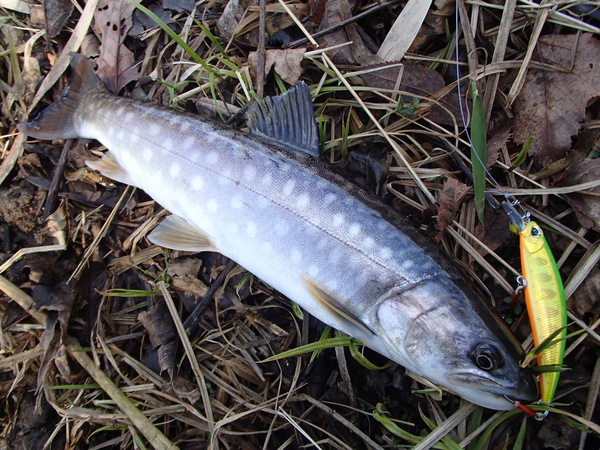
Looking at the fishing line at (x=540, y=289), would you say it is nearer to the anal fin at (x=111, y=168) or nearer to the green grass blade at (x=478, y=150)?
→ the green grass blade at (x=478, y=150)

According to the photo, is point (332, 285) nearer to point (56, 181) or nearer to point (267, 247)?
point (267, 247)

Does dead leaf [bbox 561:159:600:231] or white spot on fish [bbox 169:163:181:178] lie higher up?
dead leaf [bbox 561:159:600:231]

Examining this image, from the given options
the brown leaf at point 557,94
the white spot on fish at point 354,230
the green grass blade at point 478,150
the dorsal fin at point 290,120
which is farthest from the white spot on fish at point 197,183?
the brown leaf at point 557,94

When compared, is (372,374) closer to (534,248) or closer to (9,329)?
(534,248)

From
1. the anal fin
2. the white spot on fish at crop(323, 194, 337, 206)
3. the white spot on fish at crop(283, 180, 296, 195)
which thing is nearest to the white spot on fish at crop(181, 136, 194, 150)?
the anal fin

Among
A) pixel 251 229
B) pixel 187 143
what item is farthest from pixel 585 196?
pixel 187 143

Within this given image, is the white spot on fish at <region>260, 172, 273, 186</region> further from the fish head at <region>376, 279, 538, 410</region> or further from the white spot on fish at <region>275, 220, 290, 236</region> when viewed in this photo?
the fish head at <region>376, 279, 538, 410</region>

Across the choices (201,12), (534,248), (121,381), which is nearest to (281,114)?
(201,12)

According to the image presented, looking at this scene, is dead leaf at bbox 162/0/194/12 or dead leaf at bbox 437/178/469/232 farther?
dead leaf at bbox 162/0/194/12

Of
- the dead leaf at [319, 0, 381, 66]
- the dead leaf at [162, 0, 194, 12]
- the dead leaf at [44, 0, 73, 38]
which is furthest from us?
the dead leaf at [44, 0, 73, 38]
